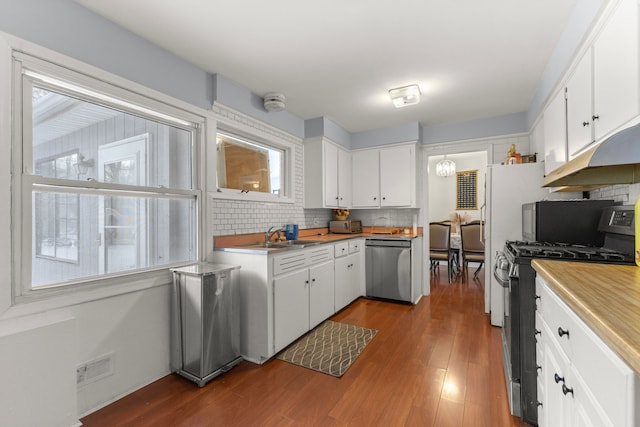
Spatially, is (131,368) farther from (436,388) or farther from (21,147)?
(436,388)

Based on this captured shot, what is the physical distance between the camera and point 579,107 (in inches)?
73.2

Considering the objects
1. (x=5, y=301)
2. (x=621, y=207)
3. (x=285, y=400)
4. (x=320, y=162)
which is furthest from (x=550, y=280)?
(x=320, y=162)

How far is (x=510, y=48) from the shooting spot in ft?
7.46

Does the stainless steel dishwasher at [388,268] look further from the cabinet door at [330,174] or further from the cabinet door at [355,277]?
the cabinet door at [330,174]

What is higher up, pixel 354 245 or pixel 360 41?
pixel 360 41

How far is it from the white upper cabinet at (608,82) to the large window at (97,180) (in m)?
2.71

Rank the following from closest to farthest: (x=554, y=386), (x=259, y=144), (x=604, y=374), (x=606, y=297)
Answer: (x=604, y=374)
(x=606, y=297)
(x=554, y=386)
(x=259, y=144)

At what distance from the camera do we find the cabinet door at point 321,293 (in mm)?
2934

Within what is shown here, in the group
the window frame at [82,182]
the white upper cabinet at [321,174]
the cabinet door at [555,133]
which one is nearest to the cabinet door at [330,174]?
the white upper cabinet at [321,174]

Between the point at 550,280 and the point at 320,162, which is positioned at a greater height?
the point at 320,162

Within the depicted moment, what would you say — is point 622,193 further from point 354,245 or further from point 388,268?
Answer: point 354,245

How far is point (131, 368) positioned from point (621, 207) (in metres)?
3.32

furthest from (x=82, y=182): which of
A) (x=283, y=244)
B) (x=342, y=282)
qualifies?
(x=342, y=282)

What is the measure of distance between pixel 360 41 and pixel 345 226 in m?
2.56
